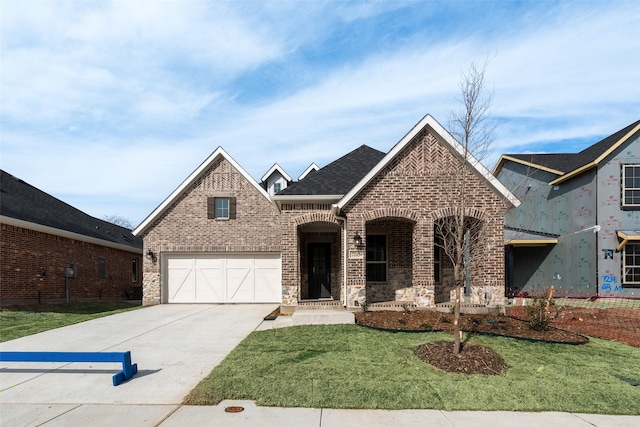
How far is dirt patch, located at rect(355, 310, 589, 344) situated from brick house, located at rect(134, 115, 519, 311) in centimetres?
83

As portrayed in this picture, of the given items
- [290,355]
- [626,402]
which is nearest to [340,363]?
[290,355]

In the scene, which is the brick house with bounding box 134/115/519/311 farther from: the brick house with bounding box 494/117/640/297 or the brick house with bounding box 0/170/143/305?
the brick house with bounding box 494/117/640/297

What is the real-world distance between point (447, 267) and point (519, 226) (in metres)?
12.5

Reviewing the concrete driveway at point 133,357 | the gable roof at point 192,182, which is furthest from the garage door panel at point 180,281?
the concrete driveway at point 133,357

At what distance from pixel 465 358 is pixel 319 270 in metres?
9.27

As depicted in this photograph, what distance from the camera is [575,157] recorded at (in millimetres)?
19859

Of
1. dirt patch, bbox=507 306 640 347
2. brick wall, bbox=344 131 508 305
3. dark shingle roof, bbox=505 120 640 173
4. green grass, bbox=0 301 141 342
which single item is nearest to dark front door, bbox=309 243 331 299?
brick wall, bbox=344 131 508 305

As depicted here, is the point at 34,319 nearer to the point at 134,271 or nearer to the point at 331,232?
the point at 331,232

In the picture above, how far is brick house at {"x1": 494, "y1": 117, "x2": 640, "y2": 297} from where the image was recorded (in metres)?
16.1

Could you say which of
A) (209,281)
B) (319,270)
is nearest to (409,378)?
(319,270)

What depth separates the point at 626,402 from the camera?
541cm

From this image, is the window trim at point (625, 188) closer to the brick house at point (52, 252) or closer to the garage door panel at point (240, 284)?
the garage door panel at point (240, 284)

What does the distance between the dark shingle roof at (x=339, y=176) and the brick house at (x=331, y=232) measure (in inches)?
2.2

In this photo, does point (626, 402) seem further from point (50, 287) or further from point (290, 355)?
point (50, 287)
